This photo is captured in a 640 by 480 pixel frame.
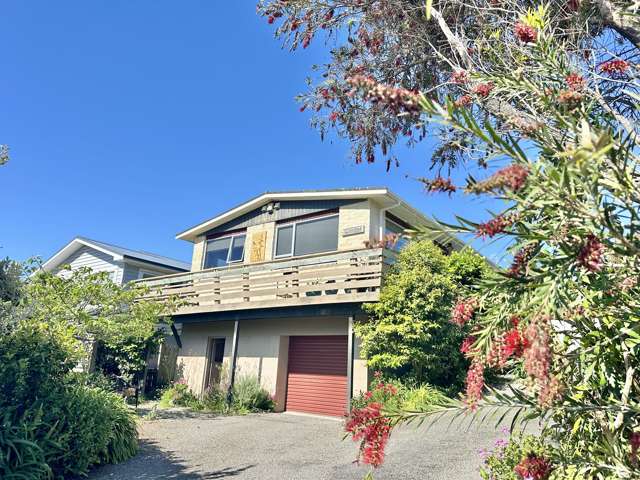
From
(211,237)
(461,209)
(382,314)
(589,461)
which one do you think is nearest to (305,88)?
(382,314)

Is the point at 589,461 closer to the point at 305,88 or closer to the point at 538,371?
the point at 538,371

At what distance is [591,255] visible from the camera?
159cm

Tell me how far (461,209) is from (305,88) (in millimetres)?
7115

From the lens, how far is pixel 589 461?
2.38 m

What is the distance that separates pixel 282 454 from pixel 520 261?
7061 mm

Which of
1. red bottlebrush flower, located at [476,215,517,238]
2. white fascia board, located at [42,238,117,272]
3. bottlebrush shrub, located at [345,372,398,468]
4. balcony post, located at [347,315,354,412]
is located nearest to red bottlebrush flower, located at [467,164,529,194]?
red bottlebrush flower, located at [476,215,517,238]

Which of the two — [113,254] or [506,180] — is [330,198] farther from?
[113,254]

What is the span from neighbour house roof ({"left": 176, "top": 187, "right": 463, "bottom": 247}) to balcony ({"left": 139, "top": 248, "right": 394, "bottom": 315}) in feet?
7.61

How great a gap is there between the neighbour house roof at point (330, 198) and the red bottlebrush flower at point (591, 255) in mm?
10901

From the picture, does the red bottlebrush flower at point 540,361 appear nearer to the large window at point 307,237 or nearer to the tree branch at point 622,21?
the tree branch at point 622,21

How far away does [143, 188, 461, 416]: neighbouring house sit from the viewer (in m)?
12.3

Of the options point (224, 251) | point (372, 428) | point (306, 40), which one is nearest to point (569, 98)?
point (372, 428)

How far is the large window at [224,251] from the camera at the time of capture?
17266 millimetres

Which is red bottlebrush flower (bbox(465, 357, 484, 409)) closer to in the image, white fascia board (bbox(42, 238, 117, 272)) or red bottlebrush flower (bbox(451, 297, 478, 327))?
red bottlebrush flower (bbox(451, 297, 478, 327))
